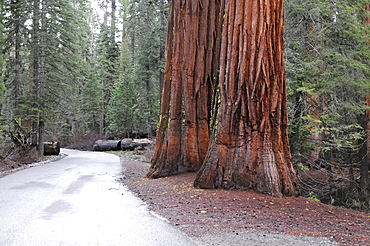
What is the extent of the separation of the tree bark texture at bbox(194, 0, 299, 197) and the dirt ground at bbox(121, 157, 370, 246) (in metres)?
0.42

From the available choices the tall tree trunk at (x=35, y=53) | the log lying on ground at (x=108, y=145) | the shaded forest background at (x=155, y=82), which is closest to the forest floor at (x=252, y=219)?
the shaded forest background at (x=155, y=82)

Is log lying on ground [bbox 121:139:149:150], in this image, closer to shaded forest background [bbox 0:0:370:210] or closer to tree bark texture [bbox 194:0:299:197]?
shaded forest background [bbox 0:0:370:210]

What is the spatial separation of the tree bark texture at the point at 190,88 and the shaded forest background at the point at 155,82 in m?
2.37

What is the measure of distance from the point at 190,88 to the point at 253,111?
312 cm

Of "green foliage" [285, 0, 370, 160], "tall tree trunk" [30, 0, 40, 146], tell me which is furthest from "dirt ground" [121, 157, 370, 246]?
"tall tree trunk" [30, 0, 40, 146]

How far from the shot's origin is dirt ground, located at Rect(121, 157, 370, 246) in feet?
12.4

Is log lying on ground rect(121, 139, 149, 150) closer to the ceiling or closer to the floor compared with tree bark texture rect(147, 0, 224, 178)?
closer to the floor

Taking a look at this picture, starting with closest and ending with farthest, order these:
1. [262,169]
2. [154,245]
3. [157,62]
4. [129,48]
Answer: [154,245] → [262,169] → [157,62] → [129,48]

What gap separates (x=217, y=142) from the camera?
7.02 meters

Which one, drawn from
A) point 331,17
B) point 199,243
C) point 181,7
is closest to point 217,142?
point 199,243

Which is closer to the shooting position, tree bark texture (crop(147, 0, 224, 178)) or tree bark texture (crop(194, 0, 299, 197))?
tree bark texture (crop(194, 0, 299, 197))

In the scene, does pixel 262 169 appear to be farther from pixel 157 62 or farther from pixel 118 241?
pixel 157 62

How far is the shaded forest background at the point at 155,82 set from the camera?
8797 millimetres

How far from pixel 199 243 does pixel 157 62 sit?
2543 centimetres
